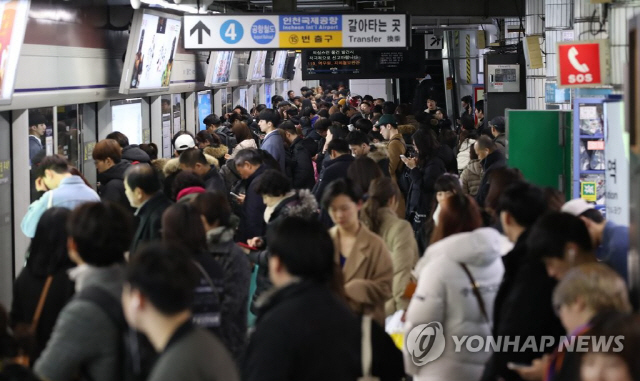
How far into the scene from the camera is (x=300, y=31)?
10703 millimetres

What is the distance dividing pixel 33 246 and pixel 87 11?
593cm

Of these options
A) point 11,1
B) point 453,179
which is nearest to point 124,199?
point 11,1

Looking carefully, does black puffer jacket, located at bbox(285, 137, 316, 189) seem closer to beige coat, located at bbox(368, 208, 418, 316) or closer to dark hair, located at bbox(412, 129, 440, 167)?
dark hair, located at bbox(412, 129, 440, 167)

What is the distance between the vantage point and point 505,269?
13.4ft

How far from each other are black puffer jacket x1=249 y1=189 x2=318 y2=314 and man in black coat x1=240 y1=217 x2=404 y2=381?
2321 millimetres

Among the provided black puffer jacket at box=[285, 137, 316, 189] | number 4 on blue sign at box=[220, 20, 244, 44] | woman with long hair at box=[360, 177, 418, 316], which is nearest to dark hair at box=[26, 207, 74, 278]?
woman with long hair at box=[360, 177, 418, 316]

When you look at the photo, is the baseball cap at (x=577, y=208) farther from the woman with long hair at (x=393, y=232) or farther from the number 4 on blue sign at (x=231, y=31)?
the number 4 on blue sign at (x=231, y=31)

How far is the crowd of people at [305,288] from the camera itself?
2865 millimetres

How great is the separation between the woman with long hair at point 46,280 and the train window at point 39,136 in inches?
164

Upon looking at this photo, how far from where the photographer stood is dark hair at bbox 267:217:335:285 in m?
3.16

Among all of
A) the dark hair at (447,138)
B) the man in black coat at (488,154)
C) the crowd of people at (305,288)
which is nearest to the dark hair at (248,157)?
the crowd of people at (305,288)

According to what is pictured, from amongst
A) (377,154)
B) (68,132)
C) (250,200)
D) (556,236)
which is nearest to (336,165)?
(377,154)

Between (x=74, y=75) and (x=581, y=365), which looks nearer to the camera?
(x=581, y=365)

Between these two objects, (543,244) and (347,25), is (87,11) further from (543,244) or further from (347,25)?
(543,244)
